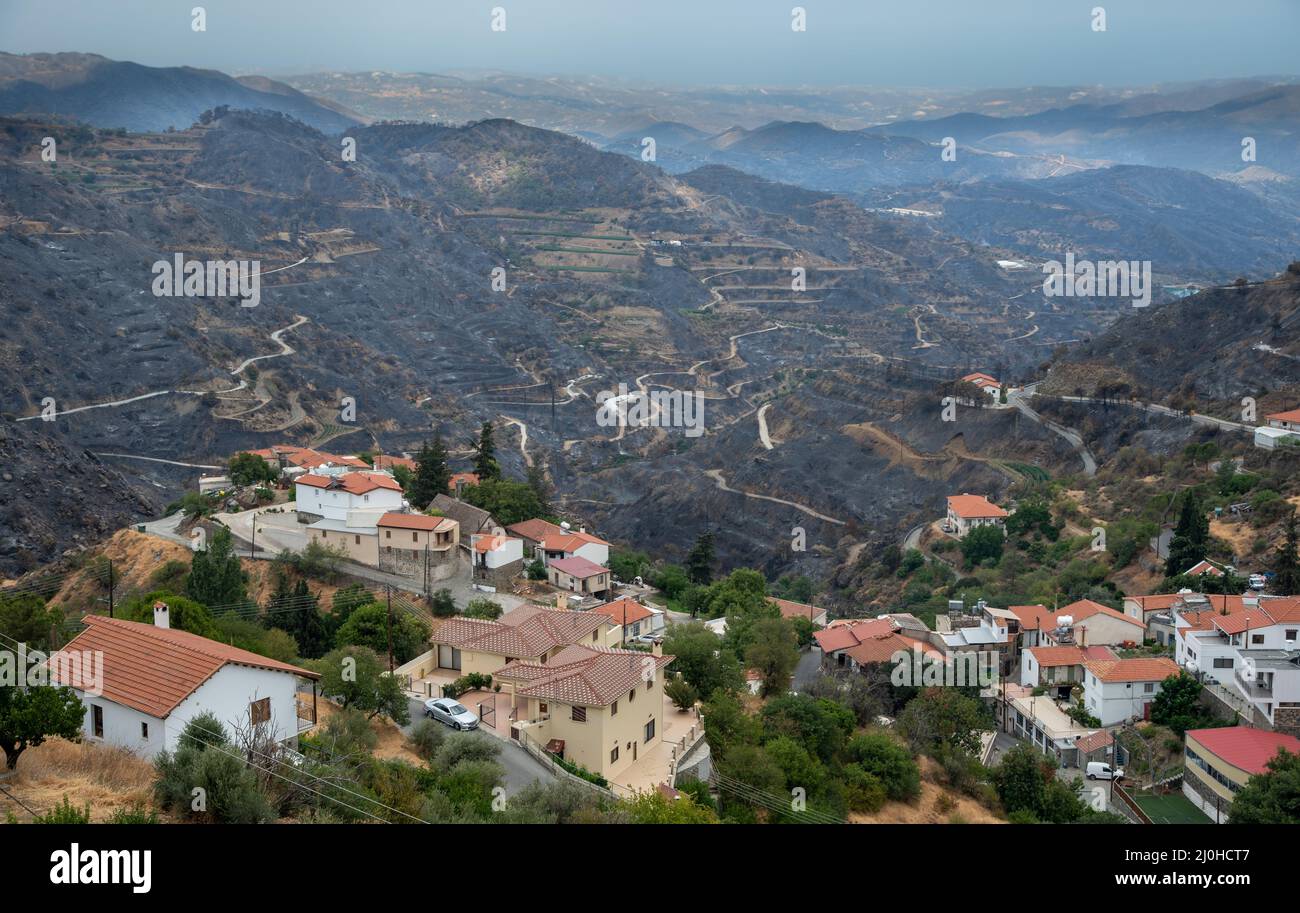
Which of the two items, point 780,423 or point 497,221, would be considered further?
point 497,221

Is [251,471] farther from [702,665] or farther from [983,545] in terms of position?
[983,545]

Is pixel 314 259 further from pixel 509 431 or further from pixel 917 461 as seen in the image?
pixel 917 461

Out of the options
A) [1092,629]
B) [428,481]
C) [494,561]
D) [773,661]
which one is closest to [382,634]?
[773,661]

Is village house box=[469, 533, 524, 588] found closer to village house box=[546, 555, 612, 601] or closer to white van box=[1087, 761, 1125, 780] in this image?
village house box=[546, 555, 612, 601]

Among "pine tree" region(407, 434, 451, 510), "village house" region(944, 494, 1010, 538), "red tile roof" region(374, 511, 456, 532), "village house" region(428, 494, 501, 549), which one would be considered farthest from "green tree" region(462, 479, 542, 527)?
"village house" region(944, 494, 1010, 538)

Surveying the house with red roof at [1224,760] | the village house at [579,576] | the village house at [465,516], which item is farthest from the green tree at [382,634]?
the house with red roof at [1224,760]

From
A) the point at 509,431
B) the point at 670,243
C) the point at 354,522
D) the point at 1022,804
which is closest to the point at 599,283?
the point at 670,243
